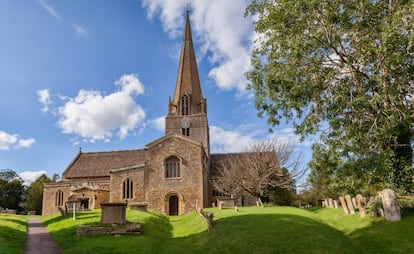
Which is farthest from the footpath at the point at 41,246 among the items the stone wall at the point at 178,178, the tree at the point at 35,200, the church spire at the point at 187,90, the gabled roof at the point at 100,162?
the tree at the point at 35,200

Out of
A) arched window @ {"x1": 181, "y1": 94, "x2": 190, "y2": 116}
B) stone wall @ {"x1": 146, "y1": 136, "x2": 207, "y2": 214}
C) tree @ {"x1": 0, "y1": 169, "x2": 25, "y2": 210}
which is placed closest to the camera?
stone wall @ {"x1": 146, "y1": 136, "x2": 207, "y2": 214}

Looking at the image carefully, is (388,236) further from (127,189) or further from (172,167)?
(127,189)

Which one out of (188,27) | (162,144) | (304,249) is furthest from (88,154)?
(304,249)

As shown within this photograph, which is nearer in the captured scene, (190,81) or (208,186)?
(208,186)

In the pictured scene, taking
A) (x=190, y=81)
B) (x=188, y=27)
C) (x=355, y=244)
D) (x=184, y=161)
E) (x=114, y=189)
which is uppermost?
(x=188, y=27)

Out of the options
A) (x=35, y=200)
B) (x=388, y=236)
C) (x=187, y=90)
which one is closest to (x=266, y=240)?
(x=388, y=236)

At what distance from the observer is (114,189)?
1344 inches

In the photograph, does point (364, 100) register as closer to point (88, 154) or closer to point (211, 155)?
point (211, 155)

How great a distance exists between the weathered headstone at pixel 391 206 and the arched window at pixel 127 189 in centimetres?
2560

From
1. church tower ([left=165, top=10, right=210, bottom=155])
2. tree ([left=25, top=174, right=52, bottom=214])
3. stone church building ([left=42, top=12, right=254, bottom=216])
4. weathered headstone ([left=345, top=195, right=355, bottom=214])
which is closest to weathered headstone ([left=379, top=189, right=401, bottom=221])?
weathered headstone ([left=345, top=195, right=355, bottom=214])

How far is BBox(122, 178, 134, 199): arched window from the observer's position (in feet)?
111

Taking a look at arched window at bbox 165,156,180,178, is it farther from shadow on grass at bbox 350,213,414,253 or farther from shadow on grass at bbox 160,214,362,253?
shadow on grass at bbox 350,213,414,253

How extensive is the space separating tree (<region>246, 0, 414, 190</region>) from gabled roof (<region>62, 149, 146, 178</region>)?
95.5ft

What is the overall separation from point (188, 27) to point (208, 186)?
26.8 m
